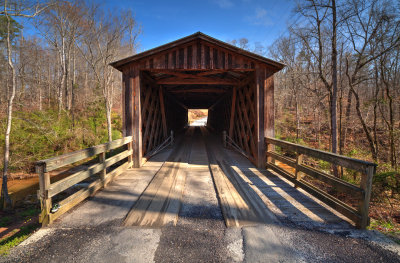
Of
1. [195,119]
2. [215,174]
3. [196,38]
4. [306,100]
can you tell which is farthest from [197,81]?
[195,119]

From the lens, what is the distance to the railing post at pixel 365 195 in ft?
7.38

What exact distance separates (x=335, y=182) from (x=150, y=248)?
2770mm

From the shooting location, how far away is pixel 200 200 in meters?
3.23

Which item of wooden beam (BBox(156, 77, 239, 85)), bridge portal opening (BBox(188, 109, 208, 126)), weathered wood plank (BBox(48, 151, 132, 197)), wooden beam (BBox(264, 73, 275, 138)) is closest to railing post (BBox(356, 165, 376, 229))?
wooden beam (BBox(264, 73, 275, 138))

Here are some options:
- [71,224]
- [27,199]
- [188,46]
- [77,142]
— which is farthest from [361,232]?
[77,142]

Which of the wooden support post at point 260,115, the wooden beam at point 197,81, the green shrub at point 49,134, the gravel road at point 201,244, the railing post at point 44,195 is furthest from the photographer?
the green shrub at point 49,134

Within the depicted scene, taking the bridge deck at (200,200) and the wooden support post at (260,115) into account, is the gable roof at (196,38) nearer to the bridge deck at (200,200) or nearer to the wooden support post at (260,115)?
the wooden support post at (260,115)

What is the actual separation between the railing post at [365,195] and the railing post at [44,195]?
13.8 feet

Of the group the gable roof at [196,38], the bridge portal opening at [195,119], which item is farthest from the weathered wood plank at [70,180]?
the bridge portal opening at [195,119]

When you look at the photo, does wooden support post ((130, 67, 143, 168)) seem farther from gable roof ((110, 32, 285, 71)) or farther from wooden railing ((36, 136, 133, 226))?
wooden railing ((36, 136, 133, 226))

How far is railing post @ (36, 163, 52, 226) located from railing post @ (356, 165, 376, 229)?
4196mm

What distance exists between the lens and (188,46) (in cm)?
519

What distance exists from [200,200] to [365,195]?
2.36 m

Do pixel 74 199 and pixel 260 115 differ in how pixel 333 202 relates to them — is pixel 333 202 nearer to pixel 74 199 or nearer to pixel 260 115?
pixel 260 115
